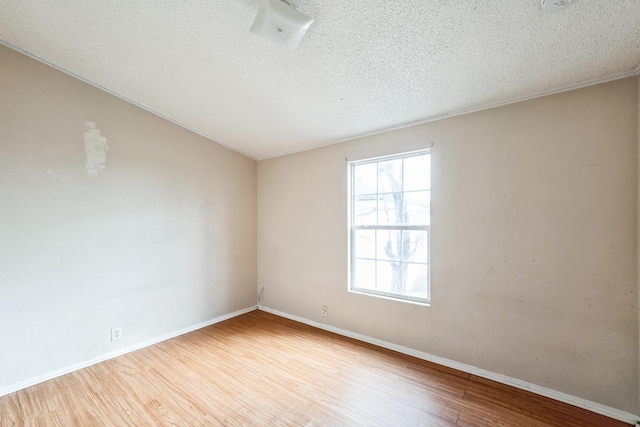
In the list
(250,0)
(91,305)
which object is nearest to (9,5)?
(250,0)

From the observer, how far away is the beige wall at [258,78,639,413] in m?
1.83

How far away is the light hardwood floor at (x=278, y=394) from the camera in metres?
1.82

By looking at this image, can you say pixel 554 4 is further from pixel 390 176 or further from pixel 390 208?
pixel 390 208

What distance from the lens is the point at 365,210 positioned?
3.12m

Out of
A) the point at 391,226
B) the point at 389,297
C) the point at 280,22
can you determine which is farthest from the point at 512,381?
the point at 280,22

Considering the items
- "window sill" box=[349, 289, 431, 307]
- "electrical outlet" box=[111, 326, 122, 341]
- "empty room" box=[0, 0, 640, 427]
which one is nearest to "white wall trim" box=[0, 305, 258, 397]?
"empty room" box=[0, 0, 640, 427]

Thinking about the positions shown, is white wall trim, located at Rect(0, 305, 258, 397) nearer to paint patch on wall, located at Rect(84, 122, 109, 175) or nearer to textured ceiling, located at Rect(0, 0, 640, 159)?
paint patch on wall, located at Rect(84, 122, 109, 175)

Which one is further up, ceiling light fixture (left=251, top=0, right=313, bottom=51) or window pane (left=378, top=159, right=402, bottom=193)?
ceiling light fixture (left=251, top=0, right=313, bottom=51)

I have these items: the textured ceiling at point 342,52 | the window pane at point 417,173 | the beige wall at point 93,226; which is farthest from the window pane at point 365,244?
the beige wall at point 93,226

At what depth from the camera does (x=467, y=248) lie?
2393mm

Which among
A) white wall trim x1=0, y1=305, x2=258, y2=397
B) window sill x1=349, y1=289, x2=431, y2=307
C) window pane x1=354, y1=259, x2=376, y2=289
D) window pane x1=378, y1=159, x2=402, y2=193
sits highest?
window pane x1=378, y1=159, x2=402, y2=193

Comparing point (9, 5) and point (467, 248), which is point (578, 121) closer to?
point (467, 248)

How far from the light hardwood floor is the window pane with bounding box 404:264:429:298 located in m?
0.62

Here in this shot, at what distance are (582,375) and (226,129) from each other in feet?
13.2
